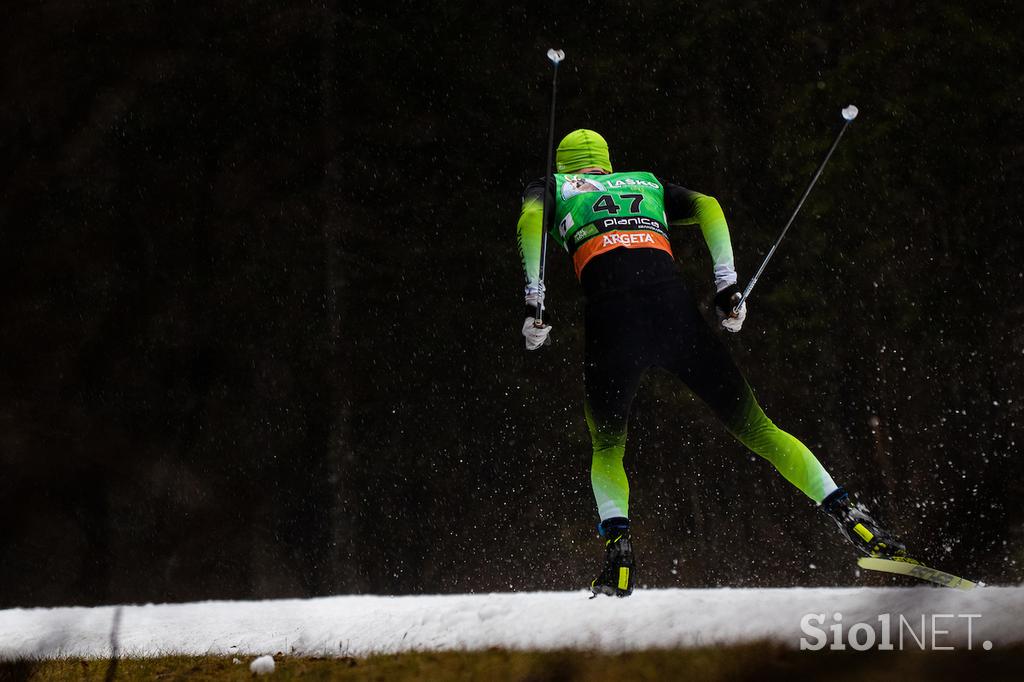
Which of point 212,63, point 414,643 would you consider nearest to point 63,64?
point 212,63

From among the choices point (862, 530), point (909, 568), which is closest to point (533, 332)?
point (862, 530)

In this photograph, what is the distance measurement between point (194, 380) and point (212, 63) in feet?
6.10

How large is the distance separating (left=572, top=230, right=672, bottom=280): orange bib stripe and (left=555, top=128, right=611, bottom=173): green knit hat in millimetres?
444

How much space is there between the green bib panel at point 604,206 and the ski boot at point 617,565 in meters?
1.26

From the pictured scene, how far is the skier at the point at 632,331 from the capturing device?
383 cm

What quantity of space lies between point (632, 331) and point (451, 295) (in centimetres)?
143

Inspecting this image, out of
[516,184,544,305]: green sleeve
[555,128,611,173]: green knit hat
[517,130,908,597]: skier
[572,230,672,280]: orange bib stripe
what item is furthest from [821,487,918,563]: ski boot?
[555,128,611,173]: green knit hat

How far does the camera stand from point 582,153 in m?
4.31

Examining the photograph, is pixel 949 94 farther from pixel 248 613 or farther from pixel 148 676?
pixel 148 676

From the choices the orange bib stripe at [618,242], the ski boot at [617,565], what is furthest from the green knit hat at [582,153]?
the ski boot at [617,565]

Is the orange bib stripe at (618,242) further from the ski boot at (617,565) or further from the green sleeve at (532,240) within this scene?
the ski boot at (617,565)

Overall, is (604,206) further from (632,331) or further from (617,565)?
(617,565)

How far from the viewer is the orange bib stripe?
13.1ft

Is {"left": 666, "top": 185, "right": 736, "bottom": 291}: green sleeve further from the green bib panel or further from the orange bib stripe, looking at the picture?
the orange bib stripe
